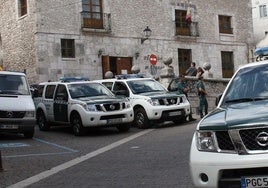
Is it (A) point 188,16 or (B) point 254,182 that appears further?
(A) point 188,16

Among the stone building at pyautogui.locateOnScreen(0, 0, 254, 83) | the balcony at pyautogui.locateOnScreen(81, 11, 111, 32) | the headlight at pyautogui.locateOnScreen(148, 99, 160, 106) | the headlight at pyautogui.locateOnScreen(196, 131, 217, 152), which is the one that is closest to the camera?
the headlight at pyautogui.locateOnScreen(196, 131, 217, 152)

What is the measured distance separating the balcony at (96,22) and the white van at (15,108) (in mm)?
12969

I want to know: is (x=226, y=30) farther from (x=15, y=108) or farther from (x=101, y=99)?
(x=15, y=108)

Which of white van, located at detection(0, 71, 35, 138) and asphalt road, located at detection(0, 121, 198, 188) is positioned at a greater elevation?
white van, located at detection(0, 71, 35, 138)

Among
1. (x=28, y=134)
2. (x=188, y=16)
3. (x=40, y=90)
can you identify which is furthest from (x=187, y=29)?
(x=28, y=134)

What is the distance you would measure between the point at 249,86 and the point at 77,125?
9151mm

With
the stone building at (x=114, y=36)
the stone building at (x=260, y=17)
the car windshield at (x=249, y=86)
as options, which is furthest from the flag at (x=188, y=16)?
the stone building at (x=260, y=17)

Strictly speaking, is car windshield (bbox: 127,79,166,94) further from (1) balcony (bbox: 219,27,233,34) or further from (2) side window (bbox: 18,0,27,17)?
(1) balcony (bbox: 219,27,233,34)

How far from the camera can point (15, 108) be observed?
539 inches

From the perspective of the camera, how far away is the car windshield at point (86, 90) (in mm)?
15492

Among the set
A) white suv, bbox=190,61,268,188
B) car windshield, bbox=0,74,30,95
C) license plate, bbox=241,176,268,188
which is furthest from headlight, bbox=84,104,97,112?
license plate, bbox=241,176,268,188

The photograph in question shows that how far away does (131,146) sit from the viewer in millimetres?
11875

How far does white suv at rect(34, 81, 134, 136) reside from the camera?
14445mm

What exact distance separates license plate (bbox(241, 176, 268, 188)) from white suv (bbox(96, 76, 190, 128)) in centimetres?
1096
